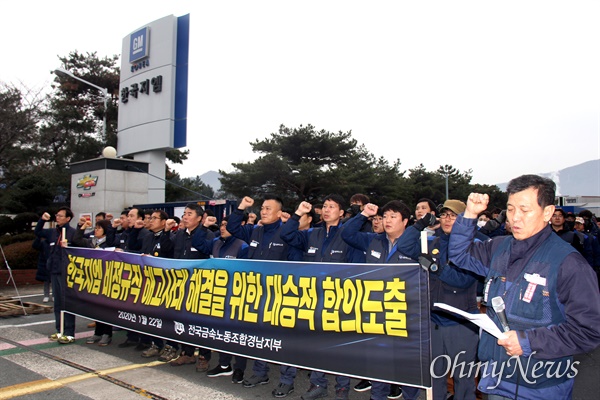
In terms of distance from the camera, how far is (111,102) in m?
28.8

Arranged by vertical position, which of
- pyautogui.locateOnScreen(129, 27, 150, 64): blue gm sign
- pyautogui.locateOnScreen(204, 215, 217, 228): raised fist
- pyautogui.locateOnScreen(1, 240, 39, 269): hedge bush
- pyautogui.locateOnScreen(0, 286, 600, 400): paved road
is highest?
pyautogui.locateOnScreen(129, 27, 150, 64): blue gm sign

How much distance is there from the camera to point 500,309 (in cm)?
227

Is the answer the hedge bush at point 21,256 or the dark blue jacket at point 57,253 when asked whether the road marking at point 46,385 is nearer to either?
the dark blue jacket at point 57,253

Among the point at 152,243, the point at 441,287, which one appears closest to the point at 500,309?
the point at 441,287

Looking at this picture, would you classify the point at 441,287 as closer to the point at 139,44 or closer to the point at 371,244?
the point at 371,244

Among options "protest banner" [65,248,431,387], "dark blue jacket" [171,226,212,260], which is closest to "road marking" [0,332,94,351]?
"protest banner" [65,248,431,387]

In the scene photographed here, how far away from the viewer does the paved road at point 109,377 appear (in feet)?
14.6

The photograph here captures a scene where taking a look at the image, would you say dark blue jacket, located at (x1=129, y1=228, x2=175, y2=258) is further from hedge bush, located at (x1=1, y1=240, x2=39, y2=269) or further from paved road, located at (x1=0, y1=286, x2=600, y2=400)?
hedge bush, located at (x1=1, y1=240, x2=39, y2=269)

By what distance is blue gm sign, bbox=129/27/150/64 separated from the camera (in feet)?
62.5

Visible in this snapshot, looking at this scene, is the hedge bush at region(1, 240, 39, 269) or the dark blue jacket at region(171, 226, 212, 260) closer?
the dark blue jacket at region(171, 226, 212, 260)

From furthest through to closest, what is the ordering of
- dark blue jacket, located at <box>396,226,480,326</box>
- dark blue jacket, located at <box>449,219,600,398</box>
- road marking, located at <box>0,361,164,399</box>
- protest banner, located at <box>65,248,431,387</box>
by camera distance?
road marking, located at <box>0,361,164,399</box> < dark blue jacket, located at <box>396,226,480,326</box> < protest banner, located at <box>65,248,431,387</box> < dark blue jacket, located at <box>449,219,600,398</box>

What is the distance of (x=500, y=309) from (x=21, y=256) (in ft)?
44.8

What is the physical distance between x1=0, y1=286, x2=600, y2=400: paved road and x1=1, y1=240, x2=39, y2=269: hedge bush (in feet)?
23.3

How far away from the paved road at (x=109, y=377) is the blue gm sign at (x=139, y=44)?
1537cm
